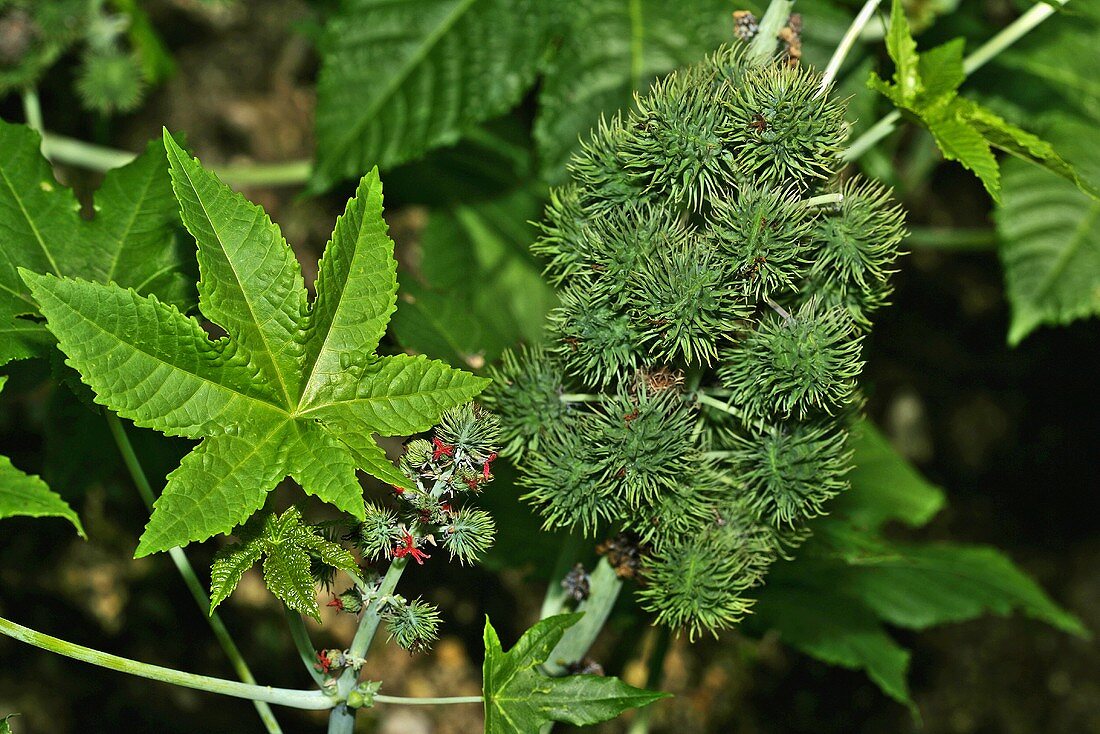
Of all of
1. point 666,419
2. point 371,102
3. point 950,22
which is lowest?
point 666,419

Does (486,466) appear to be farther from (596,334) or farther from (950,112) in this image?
(950,112)

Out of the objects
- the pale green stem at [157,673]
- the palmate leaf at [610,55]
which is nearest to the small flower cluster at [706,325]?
the pale green stem at [157,673]

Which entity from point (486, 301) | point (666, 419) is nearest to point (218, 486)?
point (666, 419)

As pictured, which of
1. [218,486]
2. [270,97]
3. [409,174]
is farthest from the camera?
[270,97]

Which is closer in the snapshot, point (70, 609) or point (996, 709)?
point (70, 609)

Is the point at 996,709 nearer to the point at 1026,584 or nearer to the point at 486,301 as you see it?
the point at 1026,584

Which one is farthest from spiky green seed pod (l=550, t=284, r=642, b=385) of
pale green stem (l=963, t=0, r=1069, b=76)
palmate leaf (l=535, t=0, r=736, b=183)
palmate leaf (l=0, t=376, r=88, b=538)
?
pale green stem (l=963, t=0, r=1069, b=76)

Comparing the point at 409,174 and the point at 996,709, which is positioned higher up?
the point at 409,174
